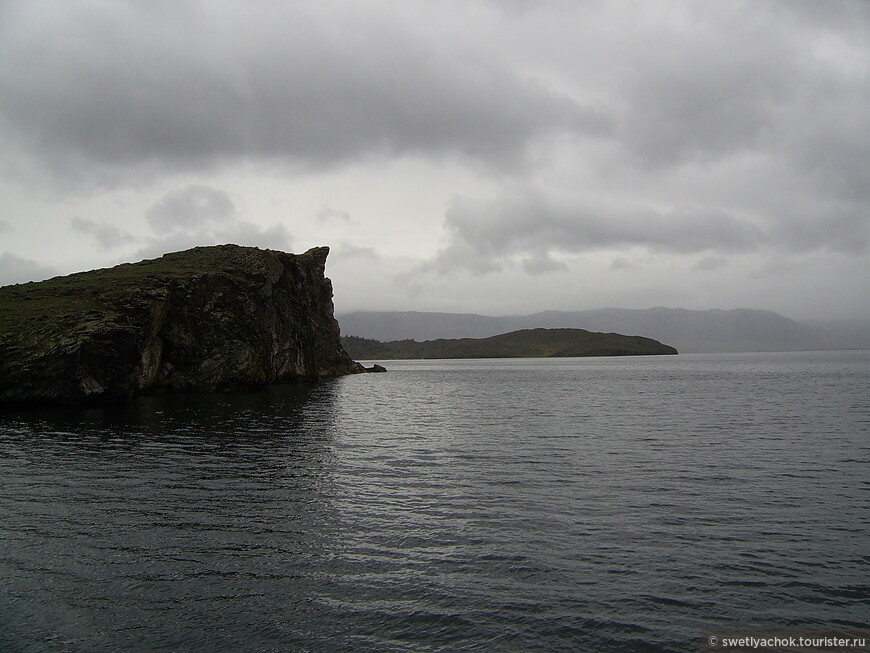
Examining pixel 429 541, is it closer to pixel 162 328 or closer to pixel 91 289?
pixel 162 328

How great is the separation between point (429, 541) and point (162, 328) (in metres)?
88.3

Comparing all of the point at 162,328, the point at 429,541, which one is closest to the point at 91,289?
the point at 162,328

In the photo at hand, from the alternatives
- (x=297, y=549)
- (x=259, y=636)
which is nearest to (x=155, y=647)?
(x=259, y=636)

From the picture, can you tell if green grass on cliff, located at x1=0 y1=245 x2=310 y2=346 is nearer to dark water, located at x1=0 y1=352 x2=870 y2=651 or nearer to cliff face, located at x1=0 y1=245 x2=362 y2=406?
cliff face, located at x1=0 y1=245 x2=362 y2=406

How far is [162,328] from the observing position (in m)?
94.4

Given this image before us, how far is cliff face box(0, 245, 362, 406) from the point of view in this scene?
71.9 meters

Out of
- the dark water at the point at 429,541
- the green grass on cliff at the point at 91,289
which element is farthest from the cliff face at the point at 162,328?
the dark water at the point at 429,541

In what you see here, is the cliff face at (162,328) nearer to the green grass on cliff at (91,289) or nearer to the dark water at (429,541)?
the green grass on cliff at (91,289)

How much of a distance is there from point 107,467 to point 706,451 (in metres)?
40.1

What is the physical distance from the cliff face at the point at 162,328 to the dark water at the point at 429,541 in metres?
33.7

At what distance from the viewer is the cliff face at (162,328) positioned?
71875 mm

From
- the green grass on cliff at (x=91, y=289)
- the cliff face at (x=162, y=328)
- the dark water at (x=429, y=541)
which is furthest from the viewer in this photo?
the green grass on cliff at (x=91, y=289)

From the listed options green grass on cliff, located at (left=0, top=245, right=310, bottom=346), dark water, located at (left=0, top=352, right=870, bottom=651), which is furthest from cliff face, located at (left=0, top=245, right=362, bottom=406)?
dark water, located at (left=0, top=352, right=870, bottom=651)

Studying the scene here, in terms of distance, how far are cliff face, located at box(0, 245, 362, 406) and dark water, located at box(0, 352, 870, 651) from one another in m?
33.7
